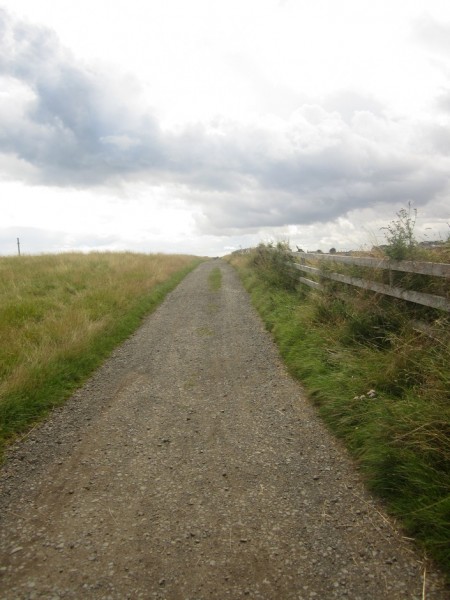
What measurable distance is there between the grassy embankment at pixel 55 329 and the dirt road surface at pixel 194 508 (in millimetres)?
440

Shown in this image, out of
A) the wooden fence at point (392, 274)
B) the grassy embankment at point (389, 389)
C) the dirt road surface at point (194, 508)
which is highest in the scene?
the wooden fence at point (392, 274)

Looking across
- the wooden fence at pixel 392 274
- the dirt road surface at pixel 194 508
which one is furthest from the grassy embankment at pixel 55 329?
the wooden fence at pixel 392 274

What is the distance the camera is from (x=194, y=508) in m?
3.25

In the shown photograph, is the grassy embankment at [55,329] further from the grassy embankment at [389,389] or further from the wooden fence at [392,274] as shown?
the wooden fence at [392,274]

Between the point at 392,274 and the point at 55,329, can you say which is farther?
the point at 55,329

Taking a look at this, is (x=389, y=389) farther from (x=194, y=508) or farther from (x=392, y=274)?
(x=194, y=508)

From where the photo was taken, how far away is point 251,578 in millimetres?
2584

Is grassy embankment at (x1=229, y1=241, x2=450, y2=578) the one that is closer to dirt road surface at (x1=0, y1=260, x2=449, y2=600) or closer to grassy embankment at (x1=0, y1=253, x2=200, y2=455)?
dirt road surface at (x1=0, y1=260, x2=449, y2=600)

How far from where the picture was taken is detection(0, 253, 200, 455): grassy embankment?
521 cm

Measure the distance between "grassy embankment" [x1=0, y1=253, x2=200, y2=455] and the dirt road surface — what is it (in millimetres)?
440

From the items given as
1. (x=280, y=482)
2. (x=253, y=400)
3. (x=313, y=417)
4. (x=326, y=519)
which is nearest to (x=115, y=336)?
(x=253, y=400)

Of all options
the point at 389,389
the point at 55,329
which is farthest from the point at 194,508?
the point at 55,329

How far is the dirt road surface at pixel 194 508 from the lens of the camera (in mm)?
2557

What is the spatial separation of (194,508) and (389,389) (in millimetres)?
2603
